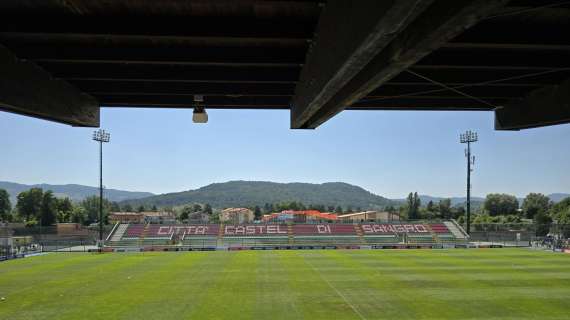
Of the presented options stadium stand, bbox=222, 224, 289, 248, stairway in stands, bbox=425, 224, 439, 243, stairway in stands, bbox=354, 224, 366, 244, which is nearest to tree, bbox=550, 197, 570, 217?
stairway in stands, bbox=425, 224, 439, 243

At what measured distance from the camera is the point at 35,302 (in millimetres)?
23000

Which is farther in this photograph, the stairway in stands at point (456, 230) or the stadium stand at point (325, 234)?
the stairway in stands at point (456, 230)

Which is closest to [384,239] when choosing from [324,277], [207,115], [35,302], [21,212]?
[324,277]

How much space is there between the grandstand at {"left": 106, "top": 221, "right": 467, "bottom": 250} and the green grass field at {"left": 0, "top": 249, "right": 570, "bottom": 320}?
71.8 feet

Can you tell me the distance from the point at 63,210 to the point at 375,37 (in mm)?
137566

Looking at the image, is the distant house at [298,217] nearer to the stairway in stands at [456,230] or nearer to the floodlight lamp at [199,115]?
the stairway in stands at [456,230]

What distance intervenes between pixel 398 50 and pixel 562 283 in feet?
99.4

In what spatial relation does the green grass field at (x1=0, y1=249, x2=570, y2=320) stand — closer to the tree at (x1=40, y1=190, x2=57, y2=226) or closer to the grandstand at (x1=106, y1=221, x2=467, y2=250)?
the grandstand at (x1=106, y1=221, x2=467, y2=250)

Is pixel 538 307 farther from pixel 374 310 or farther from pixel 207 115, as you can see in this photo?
pixel 207 115

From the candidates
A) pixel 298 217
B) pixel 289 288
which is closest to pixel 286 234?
pixel 298 217

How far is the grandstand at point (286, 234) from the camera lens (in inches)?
2495

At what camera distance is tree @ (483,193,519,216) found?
526 ft

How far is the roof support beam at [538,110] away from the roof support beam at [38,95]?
24.0 feet

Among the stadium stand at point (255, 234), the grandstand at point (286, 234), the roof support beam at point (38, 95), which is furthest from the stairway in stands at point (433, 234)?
the roof support beam at point (38, 95)
